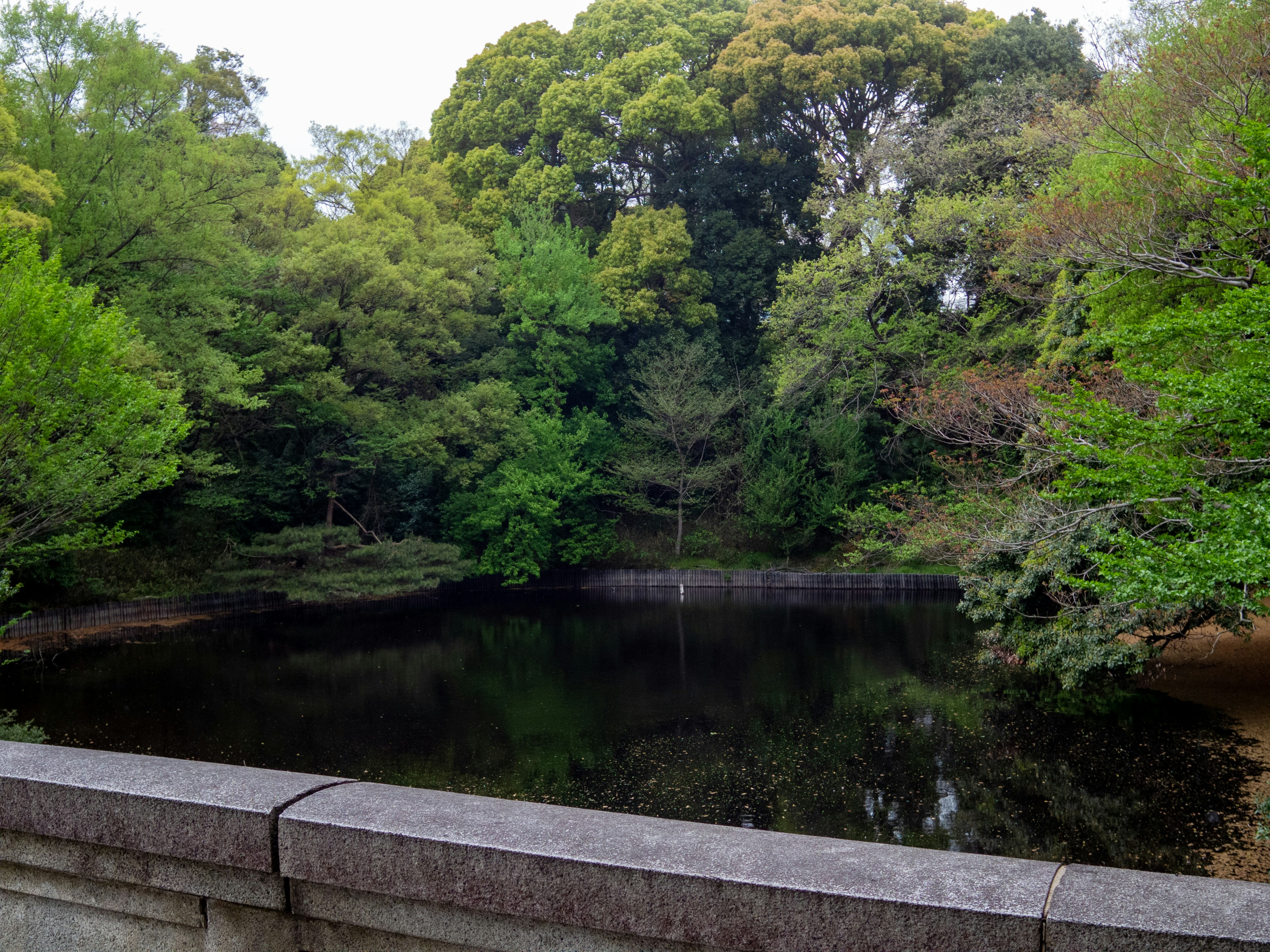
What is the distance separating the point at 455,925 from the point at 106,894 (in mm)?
878

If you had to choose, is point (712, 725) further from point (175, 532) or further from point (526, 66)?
point (526, 66)

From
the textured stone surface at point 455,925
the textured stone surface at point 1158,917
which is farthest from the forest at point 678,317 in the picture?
the textured stone surface at point 455,925

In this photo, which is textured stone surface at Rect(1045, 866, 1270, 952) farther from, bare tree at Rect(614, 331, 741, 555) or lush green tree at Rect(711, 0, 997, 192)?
lush green tree at Rect(711, 0, 997, 192)

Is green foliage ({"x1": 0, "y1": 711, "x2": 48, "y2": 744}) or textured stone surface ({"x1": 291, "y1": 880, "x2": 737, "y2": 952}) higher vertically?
textured stone surface ({"x1": 291, "y1": 880, "x2": 737, "y2": 952})

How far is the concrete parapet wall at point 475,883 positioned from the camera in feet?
5.49

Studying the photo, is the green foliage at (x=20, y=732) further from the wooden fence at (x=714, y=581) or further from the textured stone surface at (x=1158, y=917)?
the wooden fence at (x=714, y=581)

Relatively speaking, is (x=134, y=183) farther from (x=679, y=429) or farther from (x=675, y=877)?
(x=675, y=877)

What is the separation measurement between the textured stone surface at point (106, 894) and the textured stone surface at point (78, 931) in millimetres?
16

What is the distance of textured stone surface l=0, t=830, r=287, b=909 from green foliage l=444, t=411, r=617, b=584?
74.9 ft

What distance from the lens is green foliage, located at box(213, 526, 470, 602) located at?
2138 cm

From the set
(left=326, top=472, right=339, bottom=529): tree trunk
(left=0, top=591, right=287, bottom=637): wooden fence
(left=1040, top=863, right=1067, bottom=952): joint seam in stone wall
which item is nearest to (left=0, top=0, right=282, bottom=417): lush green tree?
(left=326, top=472, right=339, bottom=529): tree trunk

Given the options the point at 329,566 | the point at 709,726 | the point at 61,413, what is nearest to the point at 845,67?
the point at 329,566

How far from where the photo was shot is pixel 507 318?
27.9 metres

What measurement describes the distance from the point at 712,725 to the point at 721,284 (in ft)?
63.4
